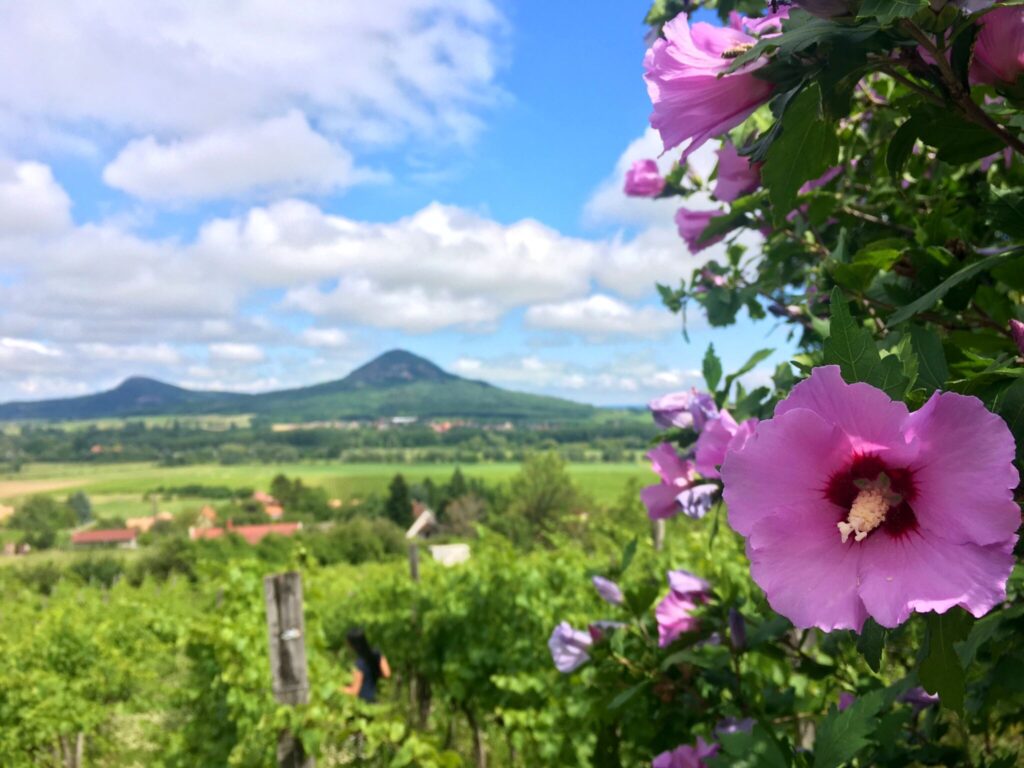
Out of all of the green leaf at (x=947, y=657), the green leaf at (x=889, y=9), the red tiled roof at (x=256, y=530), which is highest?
the green leaf at (x=889, y=9)

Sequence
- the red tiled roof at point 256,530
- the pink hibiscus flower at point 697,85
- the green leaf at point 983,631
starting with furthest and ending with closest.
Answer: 1. the red tiled roof at point 256,530
2. the green leaf at point 983,631
3. the pink hibiscus flower at point 697,85

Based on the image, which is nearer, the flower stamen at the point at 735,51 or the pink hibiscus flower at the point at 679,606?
the flower stamen at the point at 735,51

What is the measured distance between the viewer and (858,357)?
1.93 ft

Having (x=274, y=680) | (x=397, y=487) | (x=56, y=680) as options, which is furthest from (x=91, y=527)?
(x=274, y=680)

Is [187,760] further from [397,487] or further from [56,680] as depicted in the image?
[397,487]

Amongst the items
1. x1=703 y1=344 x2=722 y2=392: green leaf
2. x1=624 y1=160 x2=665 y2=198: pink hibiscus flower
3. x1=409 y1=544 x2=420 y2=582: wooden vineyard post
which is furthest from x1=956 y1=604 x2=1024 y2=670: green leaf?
x1=409 y1=544 x2=420 y2=582: wooden vineyard post

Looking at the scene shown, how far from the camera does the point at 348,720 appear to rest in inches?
160

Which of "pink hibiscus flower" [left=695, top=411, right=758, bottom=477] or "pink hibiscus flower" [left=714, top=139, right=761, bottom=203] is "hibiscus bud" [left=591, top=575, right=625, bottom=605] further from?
"pink hibiscus flower" [left=714, top=139, right=761, bottom=203]

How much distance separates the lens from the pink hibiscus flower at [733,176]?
3.90 ft

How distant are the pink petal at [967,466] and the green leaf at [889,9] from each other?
30cm

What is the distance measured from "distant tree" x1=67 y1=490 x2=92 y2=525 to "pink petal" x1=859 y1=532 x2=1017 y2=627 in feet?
359

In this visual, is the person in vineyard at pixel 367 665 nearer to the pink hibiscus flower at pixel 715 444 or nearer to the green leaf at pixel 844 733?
the pink hibiscus flower at pixel 715 444

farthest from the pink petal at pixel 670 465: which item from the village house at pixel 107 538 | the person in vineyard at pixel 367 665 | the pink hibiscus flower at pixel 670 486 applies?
the village house at pixel 107 538

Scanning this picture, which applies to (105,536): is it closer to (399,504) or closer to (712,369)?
(399,504)
